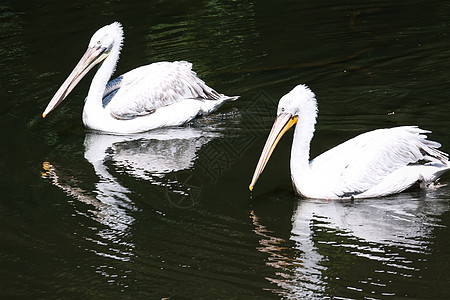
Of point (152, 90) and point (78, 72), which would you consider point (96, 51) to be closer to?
point (78, 72)

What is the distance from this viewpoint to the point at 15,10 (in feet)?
39.6

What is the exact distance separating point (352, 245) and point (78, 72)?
154 inches

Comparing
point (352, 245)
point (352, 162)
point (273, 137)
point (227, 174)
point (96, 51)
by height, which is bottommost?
point (352, 245)

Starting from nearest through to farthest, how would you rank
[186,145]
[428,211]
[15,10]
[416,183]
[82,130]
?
1. [428,211]
2. [416,183]
3. [186,145]
4. [82,130]
5. [15,10]

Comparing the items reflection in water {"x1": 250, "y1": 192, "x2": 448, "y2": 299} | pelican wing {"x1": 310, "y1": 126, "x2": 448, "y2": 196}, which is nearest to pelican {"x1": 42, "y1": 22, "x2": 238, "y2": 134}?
pelican wing {"x1": 310, "y1": 126, "x2": 448, "y2": 196}

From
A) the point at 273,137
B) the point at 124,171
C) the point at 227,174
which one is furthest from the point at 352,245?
the point at 124,171

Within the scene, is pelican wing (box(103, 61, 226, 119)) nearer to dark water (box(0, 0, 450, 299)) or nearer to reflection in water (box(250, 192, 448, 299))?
dark water (box(0, 0, 450, 299))

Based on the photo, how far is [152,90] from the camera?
780 centimetres

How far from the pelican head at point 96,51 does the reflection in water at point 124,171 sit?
1.85ft

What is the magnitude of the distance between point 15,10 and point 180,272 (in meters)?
8.57

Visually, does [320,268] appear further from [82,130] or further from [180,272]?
[82,130]

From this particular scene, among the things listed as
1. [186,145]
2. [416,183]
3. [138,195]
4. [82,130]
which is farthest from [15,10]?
[416,183]

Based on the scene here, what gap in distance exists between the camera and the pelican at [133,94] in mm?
7613

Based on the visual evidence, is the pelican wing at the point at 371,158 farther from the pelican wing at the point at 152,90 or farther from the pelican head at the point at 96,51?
Result: the pelican head at the point at 96,51
